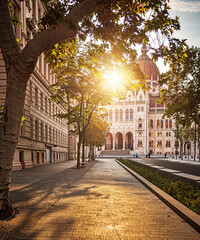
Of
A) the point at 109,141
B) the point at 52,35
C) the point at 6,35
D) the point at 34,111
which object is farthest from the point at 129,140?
the point at 6,35

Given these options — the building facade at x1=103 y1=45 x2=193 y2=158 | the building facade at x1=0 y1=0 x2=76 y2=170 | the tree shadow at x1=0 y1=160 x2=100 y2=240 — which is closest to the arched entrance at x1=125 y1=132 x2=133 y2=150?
the building facade at x1=103 y1=45 x2=193 y2=158

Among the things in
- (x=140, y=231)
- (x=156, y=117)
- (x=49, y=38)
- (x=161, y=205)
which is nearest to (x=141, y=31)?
(x=49, y=38)

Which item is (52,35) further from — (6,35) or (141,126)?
(141,126)

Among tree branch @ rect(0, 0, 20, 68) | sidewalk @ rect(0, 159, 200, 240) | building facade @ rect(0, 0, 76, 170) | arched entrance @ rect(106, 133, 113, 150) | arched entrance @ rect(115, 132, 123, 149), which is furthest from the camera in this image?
arched entrance @ rect(106, 133, 113, 150)

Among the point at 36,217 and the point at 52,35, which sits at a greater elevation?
the point at 52,35

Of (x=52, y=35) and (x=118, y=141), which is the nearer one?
(x=52, y=35)

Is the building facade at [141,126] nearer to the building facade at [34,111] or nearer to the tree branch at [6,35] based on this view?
the building facade at [34,111]

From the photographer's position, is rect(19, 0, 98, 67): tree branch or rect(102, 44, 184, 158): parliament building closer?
rect(19, 0, 98, 67): tree branch

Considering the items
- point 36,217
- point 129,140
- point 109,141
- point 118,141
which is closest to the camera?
point 36,217

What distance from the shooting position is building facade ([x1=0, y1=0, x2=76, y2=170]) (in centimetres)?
2011

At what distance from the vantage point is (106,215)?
566cm

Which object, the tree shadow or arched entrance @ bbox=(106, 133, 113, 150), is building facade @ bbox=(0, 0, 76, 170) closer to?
the tree shadow

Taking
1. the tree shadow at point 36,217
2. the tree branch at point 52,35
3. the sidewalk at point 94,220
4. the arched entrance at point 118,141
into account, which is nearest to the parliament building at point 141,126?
the arched entrance at point 118,141

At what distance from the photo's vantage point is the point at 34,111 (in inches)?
998
